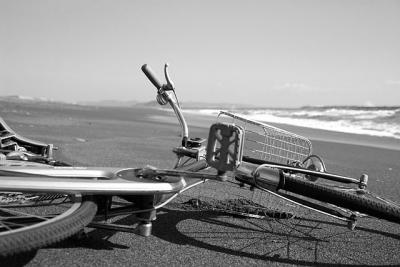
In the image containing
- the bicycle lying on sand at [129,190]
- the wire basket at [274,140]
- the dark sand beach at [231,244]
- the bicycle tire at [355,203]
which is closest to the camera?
the bicycle lying on sand at [129,190]

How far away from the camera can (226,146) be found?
2188 millimetres

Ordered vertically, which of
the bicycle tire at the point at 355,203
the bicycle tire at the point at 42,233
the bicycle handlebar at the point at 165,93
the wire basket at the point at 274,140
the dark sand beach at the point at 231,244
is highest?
the bicycle handlebar at the point at 165,93

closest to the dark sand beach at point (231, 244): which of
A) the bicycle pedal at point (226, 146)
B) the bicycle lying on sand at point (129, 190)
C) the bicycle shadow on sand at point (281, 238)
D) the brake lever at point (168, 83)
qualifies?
the bicycle shadow on sand at point (281, 238)

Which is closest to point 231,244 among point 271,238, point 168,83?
point 271,238

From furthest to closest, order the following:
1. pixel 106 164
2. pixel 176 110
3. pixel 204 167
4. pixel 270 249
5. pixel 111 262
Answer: pixel 106 164 < pixel 176 110 < pixel 204 167 < pixel 270 249 < pixel 111 262

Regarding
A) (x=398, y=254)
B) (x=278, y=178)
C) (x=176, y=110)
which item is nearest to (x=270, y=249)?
(x=278, y=178)

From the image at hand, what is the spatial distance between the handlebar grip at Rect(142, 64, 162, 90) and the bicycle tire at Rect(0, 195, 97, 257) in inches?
71.8

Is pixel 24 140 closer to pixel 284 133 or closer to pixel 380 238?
pixel 284 133

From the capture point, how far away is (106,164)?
6.30m

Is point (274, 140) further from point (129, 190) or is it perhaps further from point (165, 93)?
point (129, 190)

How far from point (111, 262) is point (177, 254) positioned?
0.47 meters

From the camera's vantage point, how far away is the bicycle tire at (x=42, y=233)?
1612 mm

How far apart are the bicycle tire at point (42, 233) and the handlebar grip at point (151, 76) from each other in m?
1.82

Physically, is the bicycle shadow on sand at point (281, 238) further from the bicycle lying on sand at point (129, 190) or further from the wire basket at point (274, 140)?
the wire basket at point (274, 140)
